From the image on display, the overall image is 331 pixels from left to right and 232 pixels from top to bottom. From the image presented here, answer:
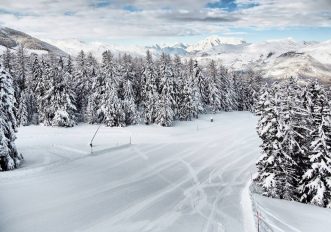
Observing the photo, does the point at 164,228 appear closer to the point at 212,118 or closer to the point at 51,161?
the point at 51,161

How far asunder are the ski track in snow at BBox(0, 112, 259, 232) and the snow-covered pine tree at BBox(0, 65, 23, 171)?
1.82 meters

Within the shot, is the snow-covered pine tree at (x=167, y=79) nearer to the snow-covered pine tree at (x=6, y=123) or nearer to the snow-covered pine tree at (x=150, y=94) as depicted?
the snow-covered pine tree at (x=150, y=94)

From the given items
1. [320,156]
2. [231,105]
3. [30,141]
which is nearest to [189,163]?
[320,156]

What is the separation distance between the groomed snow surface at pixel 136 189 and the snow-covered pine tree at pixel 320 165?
6.38ft

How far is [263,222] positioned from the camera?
2541 cm

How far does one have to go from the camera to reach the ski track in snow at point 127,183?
24969mm

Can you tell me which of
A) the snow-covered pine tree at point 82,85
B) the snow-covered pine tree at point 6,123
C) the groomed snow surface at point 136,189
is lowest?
the groomed snow surface at point 136,189

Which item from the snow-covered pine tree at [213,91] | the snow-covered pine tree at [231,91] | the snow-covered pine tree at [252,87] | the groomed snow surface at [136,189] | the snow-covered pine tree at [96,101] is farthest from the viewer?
the snow-covered pine tree at [252,87]

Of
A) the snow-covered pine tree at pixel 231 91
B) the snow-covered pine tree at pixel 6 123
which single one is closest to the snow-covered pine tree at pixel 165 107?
the snow-covered pine tree at pixel 231 91

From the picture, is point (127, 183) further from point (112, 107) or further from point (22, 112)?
point (22, 112)

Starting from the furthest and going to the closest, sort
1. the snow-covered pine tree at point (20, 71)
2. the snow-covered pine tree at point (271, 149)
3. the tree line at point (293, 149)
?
the snow-covered pine tree at point (20, 71)
the snow-covered pine tree at point (271, 149)
the tree line at point (293, 149)

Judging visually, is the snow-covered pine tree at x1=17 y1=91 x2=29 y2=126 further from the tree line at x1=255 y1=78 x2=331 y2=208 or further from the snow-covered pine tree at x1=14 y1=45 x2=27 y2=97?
the tree line at x1=255 y1=78 x2=331 y2=208

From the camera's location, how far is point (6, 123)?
35406 millimetres

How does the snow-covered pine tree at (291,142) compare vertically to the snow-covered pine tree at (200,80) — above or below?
below
